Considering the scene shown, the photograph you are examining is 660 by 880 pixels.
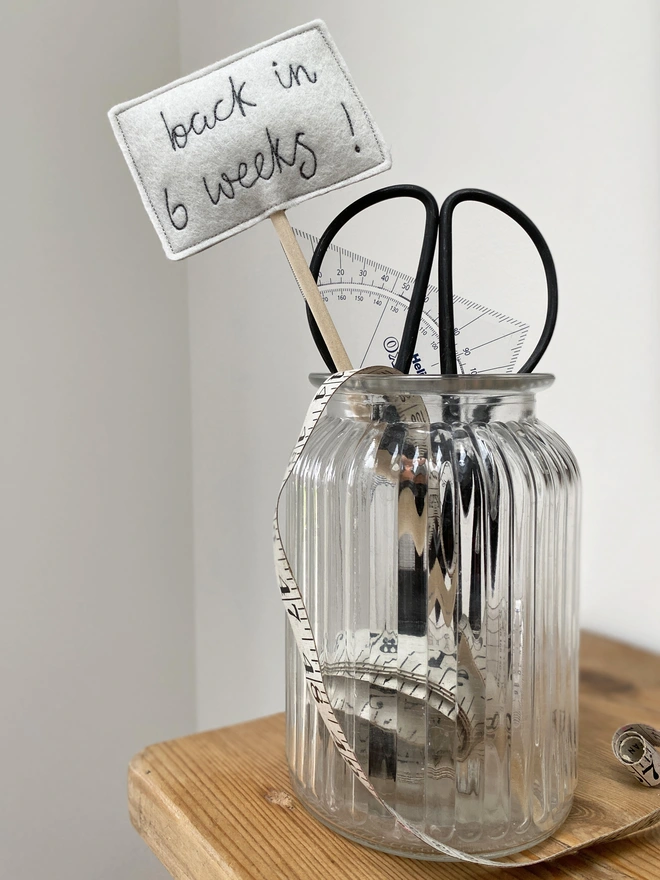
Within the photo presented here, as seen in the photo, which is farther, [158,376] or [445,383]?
[158,376]

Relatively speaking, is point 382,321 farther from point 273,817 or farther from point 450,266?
point 273,817

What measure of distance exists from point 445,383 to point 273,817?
0.25 m

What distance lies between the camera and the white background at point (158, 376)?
2.30 ft

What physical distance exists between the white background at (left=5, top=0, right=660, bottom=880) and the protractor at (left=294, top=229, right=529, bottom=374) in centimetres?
24

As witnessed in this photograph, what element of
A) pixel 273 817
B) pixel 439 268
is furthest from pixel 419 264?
pixel 273 817

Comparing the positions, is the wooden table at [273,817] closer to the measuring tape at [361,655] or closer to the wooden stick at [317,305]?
the measuring tape at [361,655]

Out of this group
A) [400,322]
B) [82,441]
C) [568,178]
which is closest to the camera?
[400,322]

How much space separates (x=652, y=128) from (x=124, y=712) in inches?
40.7

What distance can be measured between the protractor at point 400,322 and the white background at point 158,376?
24 cm

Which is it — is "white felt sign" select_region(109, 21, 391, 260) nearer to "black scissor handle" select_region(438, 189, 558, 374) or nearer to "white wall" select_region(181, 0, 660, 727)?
"black scissor handle" select_region(438, 189, 558, 374)

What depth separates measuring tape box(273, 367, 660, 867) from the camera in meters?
0.35

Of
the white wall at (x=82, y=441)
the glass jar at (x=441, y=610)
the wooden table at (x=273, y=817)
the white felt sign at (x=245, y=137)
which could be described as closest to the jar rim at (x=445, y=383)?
the glass jar at (x=441, y=610)

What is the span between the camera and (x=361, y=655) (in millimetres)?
391

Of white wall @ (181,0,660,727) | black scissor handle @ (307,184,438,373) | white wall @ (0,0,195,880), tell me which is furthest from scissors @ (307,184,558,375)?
white wall @ (0,0,195,880)
